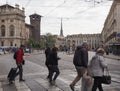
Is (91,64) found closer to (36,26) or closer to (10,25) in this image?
(10,25)

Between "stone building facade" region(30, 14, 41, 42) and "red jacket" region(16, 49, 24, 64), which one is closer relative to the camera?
"red jacket" region(16, 49, 24, 64)

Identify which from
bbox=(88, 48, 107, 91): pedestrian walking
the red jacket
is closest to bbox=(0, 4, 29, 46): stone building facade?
the red jacket

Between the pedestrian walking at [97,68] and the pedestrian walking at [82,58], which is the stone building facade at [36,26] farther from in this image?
the pedestrian walking at [97,68]

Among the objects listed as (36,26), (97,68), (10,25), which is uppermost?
(36,26)

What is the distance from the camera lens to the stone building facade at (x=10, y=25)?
139m

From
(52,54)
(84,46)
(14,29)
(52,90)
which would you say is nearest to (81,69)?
(84,46)

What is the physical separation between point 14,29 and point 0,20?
779 cm

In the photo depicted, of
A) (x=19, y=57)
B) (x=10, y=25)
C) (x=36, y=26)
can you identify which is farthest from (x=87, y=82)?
(x=36, y=26)

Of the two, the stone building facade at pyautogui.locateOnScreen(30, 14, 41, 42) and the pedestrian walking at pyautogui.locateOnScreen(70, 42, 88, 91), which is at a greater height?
the stone building facade at pyautogui.locateOnScreen(30, 14, 41, 42)

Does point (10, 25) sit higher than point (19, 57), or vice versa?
point (10, 25)

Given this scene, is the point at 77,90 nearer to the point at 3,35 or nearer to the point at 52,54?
the point at 52,54

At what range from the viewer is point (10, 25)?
465 ft

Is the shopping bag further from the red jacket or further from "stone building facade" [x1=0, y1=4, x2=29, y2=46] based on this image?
"stone building facade" [x1=0, y1=4, x2=29, y2=46]

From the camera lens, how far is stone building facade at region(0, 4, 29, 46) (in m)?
139
